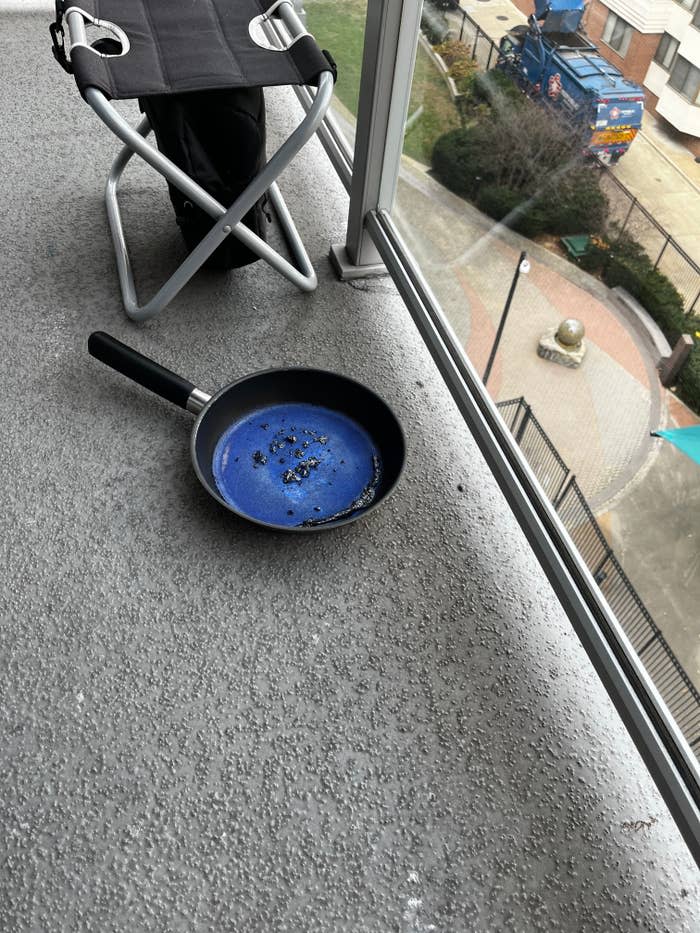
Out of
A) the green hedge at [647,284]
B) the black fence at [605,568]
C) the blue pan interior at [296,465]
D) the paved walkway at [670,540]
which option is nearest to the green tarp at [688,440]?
the paved walkway at [670,540]

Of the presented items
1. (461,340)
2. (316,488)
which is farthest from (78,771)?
(461,340)

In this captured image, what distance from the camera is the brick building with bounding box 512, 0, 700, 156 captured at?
0.95 metres

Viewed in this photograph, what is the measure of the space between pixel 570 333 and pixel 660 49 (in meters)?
0.44

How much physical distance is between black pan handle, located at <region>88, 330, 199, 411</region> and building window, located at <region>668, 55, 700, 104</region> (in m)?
0.98

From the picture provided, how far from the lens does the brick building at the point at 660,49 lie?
0.95 metres

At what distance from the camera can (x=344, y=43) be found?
2127mm

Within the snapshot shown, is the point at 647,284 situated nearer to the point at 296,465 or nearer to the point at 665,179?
the point at 665,179

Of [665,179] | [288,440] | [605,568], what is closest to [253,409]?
[288,440]

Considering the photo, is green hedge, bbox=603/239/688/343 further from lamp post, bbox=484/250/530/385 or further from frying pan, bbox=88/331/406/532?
frying pan, bbox=88/331/406/532

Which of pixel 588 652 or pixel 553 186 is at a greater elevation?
pixel 553 186

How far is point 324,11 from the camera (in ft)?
7.70

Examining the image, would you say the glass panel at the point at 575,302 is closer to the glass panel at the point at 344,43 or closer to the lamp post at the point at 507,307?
the lamp post at the point at 507,307

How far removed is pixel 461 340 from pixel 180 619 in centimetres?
82

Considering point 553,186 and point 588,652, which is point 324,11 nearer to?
point 553,186
